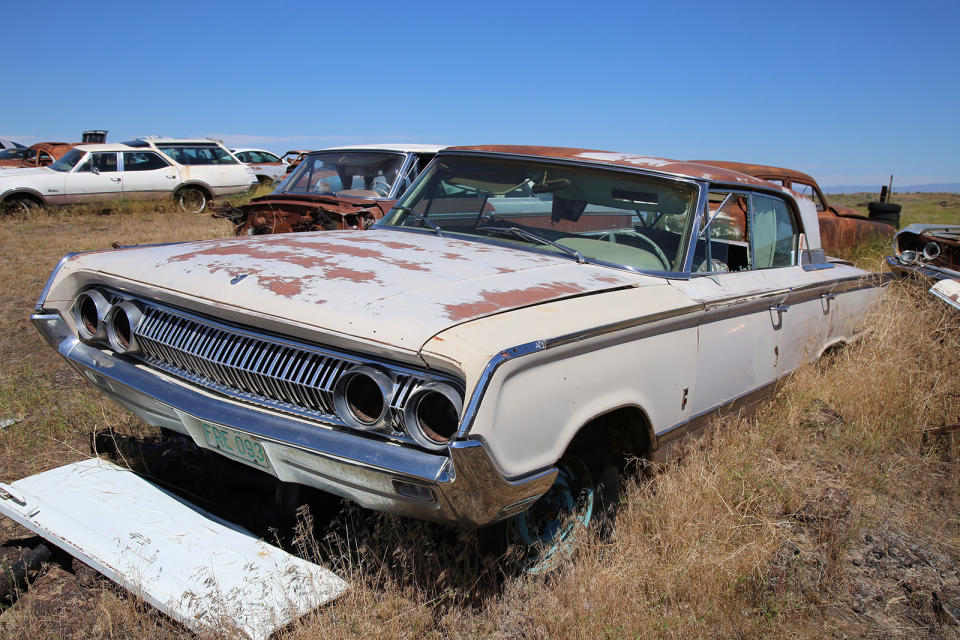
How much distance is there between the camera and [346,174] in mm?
7609

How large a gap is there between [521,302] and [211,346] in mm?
1090

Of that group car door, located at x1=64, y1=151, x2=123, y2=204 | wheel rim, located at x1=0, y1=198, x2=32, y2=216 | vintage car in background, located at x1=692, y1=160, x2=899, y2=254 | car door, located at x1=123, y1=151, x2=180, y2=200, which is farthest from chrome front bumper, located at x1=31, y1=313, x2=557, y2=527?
car door, located at x1=123, y1=151, x2=180, y2=200

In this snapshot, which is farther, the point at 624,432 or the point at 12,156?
the point at 12,156

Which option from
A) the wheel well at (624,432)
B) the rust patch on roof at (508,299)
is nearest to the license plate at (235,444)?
the rust patch on roof at (508,299)

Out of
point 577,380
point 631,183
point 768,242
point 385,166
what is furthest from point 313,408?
point 385,166

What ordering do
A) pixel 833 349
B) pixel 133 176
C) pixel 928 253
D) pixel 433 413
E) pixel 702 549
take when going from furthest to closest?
pixel 133 176
pixel 928 253
pixel 833 349
pixel 702 549
pixel 433 413

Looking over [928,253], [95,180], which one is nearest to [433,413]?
[928,253]

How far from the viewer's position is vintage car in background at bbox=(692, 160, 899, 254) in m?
7.63

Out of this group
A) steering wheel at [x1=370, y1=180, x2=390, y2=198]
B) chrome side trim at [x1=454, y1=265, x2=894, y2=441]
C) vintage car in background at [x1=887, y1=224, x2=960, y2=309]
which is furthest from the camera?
steering wheel at [x1=370, y1=180, x2=390, y2=198]

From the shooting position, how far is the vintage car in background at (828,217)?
763 centimetres

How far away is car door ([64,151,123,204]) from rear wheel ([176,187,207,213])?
1.14 meters

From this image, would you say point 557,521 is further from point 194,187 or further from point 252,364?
point 194,187

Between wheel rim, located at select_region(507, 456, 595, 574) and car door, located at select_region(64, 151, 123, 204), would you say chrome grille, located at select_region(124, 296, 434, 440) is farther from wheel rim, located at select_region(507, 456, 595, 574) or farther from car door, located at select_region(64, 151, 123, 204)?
car door, located at select_region(64, 151, 123, 204)

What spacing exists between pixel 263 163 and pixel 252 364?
19986 mm
